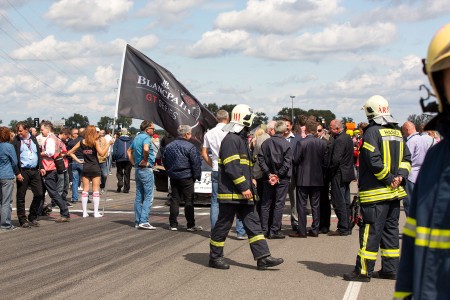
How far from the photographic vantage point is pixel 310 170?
41.1ft

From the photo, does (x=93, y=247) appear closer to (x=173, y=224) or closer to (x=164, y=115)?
(x=173, y=224)

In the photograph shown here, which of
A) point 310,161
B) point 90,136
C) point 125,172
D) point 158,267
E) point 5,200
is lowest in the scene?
point 158,267

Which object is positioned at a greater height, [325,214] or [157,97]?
[157,97]

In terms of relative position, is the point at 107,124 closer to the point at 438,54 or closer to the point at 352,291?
the point at 352,291

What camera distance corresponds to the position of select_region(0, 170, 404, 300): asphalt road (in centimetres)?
762

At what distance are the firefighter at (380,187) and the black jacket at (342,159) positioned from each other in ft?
13.6

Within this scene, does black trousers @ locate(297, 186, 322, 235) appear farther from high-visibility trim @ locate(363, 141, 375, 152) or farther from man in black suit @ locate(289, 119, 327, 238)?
high-visibility trim @ locate(363, 141, 375, 152)

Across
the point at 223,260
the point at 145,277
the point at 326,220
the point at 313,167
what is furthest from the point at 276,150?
the point at 145,277

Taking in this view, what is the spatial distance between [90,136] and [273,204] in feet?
16.3

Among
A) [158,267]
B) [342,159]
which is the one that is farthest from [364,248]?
[342,159]

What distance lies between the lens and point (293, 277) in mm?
8477

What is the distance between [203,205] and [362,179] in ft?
34.4

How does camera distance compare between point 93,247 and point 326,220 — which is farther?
point 326,220

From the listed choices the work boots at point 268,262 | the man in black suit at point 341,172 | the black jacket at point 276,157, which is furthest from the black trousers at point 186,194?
the work boots at point 268,262
